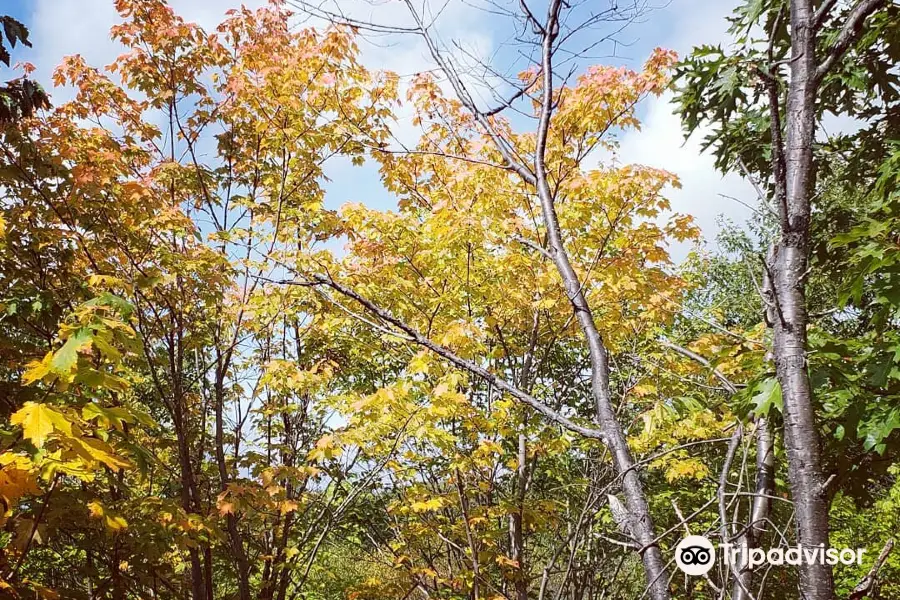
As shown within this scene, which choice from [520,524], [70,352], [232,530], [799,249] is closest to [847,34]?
[799,249]

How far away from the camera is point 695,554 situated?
1752mm

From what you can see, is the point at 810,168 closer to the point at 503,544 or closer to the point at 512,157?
the point at 512,157

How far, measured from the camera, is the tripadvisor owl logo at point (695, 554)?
5.44ft

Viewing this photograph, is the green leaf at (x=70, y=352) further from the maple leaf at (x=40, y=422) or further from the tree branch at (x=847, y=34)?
the tree branch at (x=847, y=34)

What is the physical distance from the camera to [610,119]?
504cm

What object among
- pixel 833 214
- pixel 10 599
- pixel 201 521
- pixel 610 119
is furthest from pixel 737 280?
pixel 10 599

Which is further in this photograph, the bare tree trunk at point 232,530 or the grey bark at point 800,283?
the bare tree trunk at point 232,530

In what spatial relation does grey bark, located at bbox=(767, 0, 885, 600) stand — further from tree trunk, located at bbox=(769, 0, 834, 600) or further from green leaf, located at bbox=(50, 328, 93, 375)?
→ green leaf, located at bbox=(50, 328, 93, 375)

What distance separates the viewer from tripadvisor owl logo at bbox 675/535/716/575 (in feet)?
5.44

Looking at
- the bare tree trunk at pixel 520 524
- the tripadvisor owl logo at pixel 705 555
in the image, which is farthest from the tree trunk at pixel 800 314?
the bare tree trunk at pixel 520 524

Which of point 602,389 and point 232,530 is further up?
point 602,389

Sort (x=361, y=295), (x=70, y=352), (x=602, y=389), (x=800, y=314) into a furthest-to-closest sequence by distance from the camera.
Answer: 1. (x=361, y=295)
2. (x=70, y=352)
3. (x=602, y=389)
4. (x=800, y=314)

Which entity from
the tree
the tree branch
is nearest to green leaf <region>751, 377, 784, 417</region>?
the tree

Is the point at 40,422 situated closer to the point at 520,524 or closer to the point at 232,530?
the point at 232,530
